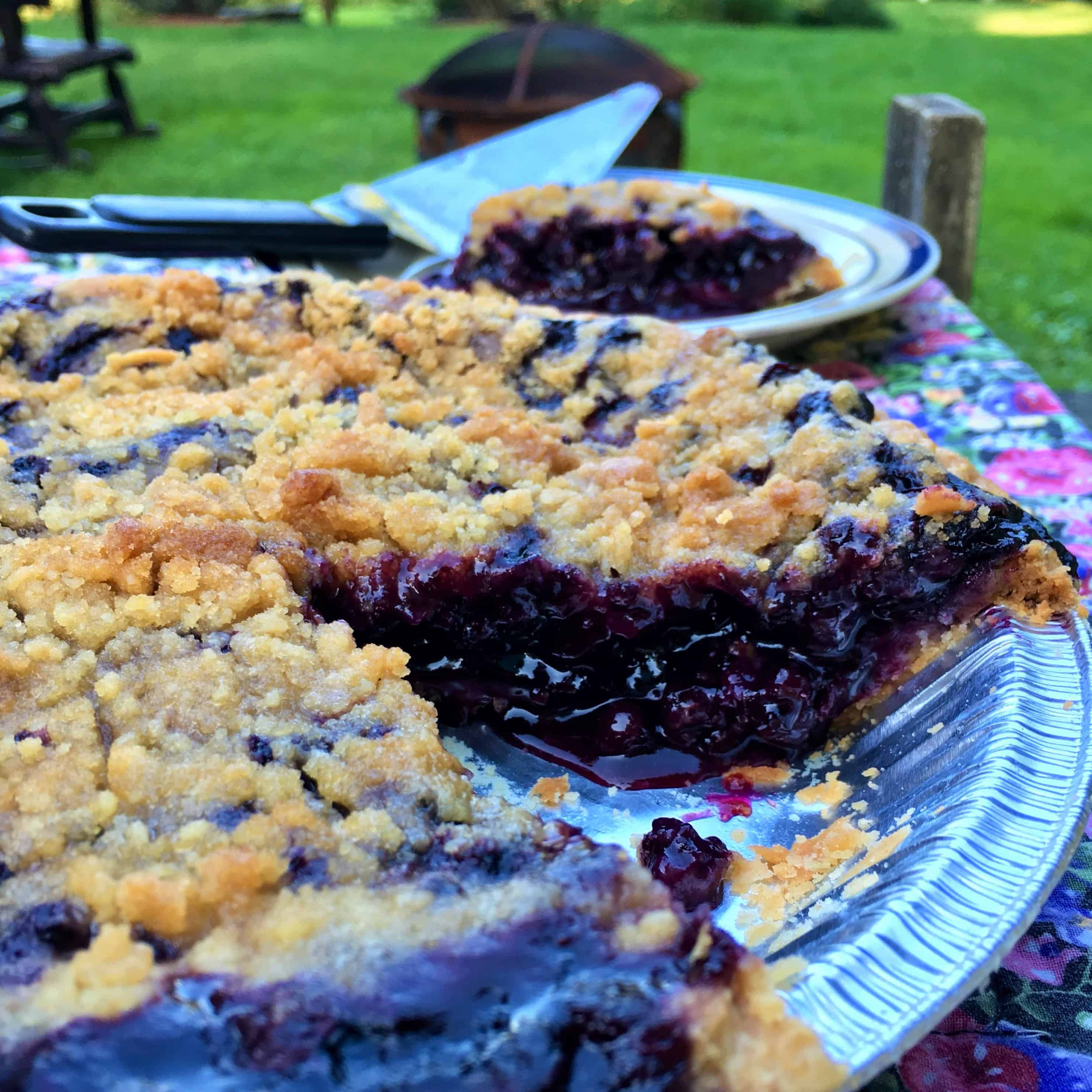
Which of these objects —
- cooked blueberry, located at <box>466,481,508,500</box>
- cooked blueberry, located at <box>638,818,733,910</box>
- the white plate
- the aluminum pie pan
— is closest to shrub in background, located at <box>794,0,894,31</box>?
the white plate

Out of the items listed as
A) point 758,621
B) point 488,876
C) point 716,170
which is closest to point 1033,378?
point 758,621

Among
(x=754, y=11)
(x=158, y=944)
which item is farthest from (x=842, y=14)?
(x=158, y=944)

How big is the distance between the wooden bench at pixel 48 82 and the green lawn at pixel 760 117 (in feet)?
0.91

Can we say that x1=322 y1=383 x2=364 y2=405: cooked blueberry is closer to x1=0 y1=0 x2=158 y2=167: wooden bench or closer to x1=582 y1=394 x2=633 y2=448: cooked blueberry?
x1=582 y1=394 x2=633 y2=448: cooked blueberry

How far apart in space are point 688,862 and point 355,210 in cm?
270

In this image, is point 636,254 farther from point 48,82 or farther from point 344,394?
point 48,82

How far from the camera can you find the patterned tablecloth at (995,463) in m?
1.21

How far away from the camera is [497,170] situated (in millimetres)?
3740

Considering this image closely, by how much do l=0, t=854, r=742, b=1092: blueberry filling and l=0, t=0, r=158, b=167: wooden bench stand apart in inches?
394

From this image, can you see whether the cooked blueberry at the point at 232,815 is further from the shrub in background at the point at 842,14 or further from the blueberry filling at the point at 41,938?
the shrub in background at the point at 842,14

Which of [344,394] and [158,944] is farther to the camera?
[344,394]

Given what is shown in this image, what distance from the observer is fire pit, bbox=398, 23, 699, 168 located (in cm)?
582

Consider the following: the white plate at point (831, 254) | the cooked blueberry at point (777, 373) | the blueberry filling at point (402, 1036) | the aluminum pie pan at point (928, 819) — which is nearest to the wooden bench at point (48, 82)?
the white plate at point (831, 254)

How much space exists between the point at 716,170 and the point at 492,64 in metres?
3.91
